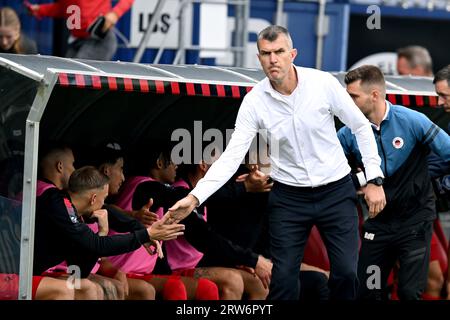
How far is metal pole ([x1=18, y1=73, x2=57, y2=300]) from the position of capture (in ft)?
25.3

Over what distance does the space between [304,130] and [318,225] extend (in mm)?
593

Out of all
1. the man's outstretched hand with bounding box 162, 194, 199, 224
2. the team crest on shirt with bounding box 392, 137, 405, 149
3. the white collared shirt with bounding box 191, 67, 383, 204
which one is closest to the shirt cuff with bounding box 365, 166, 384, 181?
the white collared shirt with bounding box 191, 67, 383, 204

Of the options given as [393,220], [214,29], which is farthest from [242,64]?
[393,220]

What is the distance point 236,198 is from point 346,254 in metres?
1.69

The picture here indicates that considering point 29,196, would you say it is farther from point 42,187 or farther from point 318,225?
point 318,225

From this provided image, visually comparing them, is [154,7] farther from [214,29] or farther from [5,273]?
[5,273]

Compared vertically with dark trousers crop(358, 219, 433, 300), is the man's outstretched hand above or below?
above

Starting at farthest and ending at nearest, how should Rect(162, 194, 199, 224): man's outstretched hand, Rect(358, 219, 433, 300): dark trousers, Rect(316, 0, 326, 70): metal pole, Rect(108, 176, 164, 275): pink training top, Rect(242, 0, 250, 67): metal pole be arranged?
Rect(316, 0, 326, 70): metal pole, Rect(242, 0, 250, 67): metal pole, Rect(108, 176, 164, 275): pink training top, Rect(358, 219, 433, 300): dark trousers, Rect(162, 194, 199, 224): man's outstretched hand

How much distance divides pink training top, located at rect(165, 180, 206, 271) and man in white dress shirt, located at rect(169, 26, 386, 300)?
1579 mm

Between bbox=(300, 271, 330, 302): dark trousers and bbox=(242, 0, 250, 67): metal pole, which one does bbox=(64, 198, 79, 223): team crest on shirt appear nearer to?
bbox=(300, 271, 330, 302): dark trousers

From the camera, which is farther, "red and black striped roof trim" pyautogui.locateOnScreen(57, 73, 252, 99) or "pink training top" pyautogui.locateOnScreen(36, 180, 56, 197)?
"pink training top" pyautogui.locateOnScreen(36, 180, 56, 197)

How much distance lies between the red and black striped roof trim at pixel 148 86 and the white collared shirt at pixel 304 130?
67 centimetres

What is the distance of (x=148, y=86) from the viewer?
8.20 metres

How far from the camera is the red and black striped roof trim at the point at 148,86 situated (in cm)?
782
